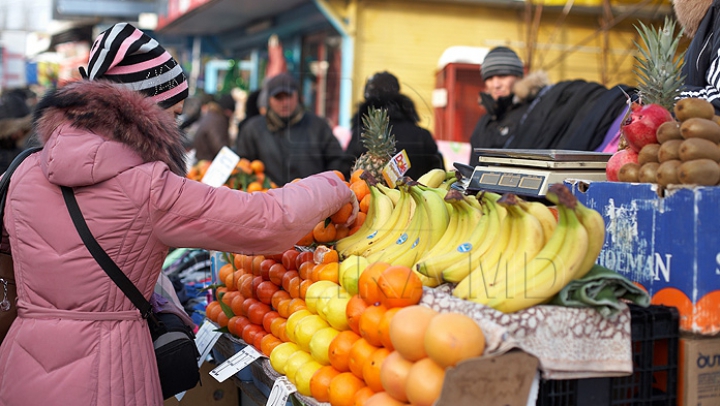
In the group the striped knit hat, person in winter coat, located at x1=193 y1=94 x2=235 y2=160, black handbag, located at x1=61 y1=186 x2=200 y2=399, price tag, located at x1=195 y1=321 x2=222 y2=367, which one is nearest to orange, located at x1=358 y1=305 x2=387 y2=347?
black handbag, located at x1=61 y1=186 x2=200 y2=399

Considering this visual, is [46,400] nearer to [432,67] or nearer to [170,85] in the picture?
[170,85]

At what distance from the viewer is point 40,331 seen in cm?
224

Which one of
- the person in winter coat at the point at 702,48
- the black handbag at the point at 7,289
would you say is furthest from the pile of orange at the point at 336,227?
the person in winter coat at the point at 702,48

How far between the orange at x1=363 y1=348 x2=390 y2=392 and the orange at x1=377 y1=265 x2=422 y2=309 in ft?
0.48

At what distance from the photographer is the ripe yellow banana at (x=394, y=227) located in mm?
2629

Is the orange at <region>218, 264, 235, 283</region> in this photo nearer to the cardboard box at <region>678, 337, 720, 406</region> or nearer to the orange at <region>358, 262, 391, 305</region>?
the orange at <region>358, 262, 391, 305</region>

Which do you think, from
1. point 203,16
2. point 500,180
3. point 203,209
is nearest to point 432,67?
point 203,16

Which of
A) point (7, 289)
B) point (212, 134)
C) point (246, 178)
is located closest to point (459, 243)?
point (7, 289)

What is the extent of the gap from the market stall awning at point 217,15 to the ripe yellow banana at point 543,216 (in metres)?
11.2

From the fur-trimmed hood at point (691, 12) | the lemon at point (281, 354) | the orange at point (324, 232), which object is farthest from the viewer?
the fur-trimmed hood at point (691, 12)

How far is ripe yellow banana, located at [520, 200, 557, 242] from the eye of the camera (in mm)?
2137

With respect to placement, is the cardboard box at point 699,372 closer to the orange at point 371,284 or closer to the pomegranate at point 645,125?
the pomegranate at point 645,125

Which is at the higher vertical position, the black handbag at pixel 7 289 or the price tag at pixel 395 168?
the price tag at pixel 395 168

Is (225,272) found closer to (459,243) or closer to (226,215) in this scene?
(226,215)
